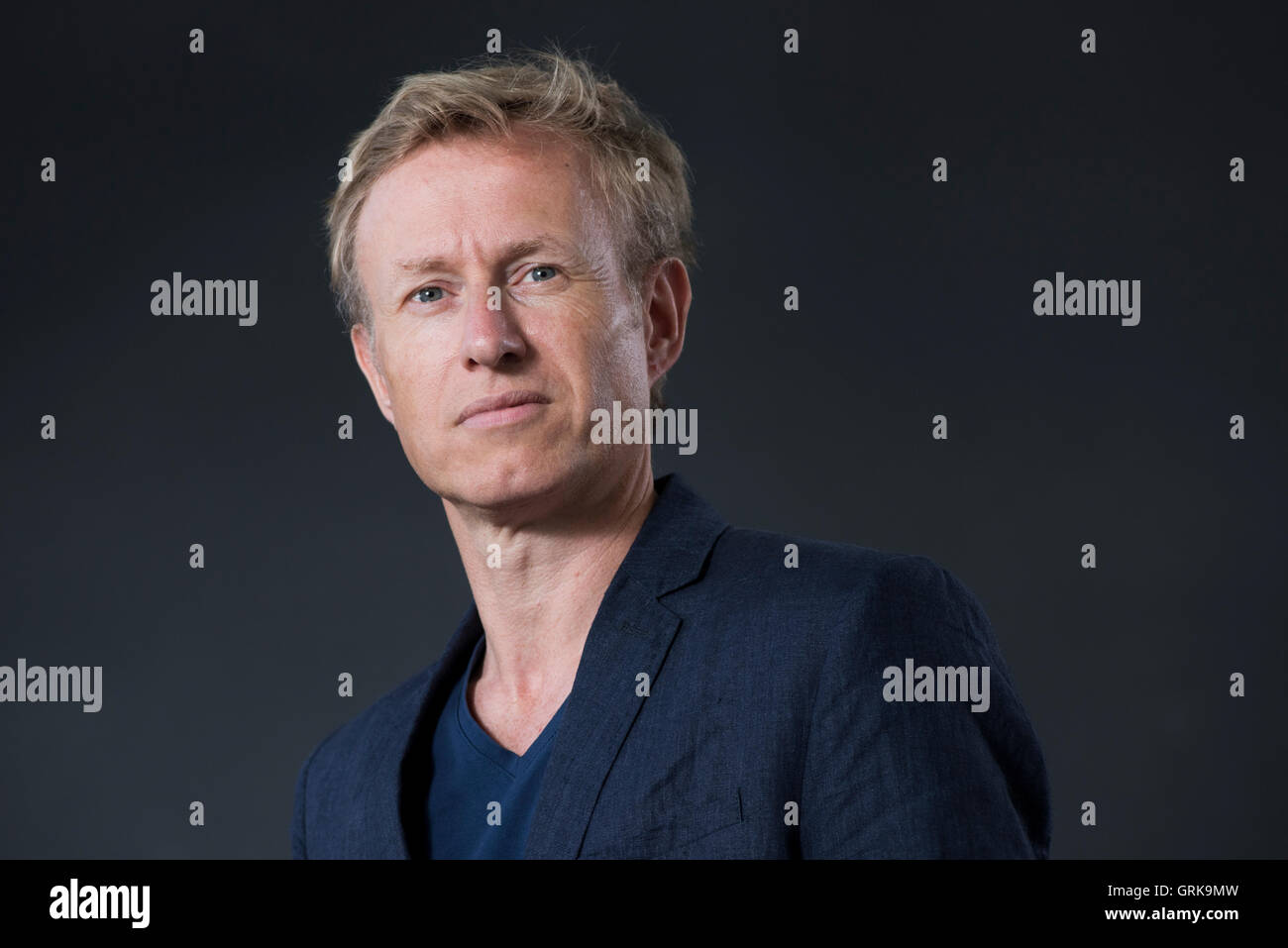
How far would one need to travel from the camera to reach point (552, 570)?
109 inches

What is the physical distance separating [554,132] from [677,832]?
1338mm

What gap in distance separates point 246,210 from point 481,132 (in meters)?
2.57

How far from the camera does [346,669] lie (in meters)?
4.87

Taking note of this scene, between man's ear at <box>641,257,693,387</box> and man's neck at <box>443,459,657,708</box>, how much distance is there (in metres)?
0.28

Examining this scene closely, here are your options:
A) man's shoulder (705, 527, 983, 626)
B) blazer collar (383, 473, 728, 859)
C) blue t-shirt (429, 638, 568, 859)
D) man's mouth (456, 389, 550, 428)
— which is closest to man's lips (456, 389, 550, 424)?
man's mouth (456, 389, 550, 428)

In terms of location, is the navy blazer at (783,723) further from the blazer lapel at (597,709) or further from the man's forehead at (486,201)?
the man's forehead at (486,201)

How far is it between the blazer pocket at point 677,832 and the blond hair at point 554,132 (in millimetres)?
1048

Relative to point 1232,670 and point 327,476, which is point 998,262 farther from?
point 327,476

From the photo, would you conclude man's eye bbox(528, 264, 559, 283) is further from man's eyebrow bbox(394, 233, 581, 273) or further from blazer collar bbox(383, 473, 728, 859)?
blazer collar bbox(383, 473, 728, 859)

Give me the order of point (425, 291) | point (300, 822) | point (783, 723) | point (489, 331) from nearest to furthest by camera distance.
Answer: point (783, 723)
point (489, 331)
point (425, 291)
point (300, 822)

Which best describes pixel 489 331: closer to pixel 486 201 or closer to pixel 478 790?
pixel 486 201

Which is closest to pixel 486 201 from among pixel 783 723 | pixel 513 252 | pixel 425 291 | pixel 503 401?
pixel 513 252

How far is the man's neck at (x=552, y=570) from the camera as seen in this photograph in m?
2.76

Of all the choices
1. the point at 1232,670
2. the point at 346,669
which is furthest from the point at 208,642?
the point at 1232,670
